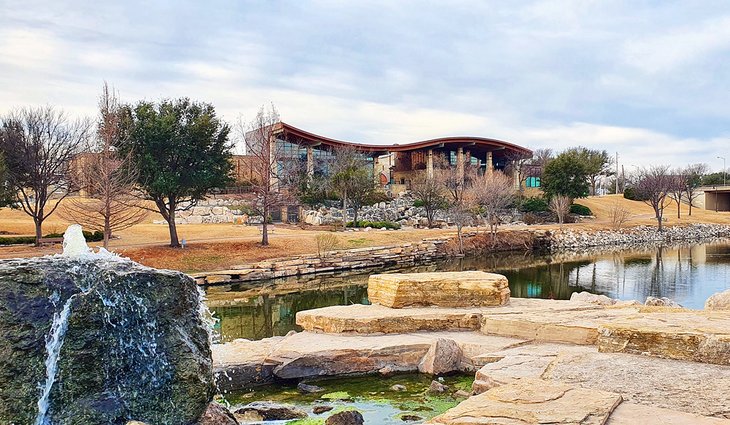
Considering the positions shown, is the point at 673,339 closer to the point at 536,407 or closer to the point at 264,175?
the point at 536,407

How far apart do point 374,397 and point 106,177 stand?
63.4 ft

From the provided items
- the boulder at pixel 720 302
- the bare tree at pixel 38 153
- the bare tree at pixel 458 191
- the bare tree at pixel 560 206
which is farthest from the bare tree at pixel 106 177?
the bare tree at pixel 560 206

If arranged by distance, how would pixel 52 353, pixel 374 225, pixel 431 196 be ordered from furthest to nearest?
pixel 431 196 < pixel 374 225 < pixel 52 353

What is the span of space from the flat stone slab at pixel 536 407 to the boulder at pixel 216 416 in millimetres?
2394

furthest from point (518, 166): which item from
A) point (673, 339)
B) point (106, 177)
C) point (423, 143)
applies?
point (673, 339)

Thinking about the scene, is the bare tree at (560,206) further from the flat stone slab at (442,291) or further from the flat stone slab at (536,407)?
the flat stone slab at (536,407)

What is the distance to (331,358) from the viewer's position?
10156 millimetres

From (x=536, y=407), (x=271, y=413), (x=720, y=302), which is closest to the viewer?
(x=536, y=407)

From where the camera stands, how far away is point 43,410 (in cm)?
564

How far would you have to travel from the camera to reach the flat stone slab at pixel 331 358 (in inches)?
389

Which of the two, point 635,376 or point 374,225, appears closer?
point 635,376

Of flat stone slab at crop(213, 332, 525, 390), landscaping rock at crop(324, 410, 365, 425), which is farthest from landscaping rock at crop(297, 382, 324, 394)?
landscaping rock at crop(324, 410, 365, 425)

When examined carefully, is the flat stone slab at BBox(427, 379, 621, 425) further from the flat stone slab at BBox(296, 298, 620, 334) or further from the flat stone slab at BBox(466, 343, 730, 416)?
the flat stone slab at BBox(296, 298, 620, 334)

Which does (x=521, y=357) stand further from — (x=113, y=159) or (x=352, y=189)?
(x=352, y=189)
